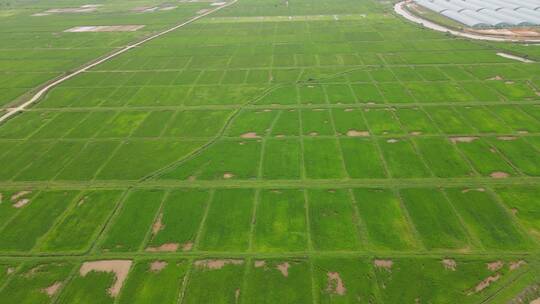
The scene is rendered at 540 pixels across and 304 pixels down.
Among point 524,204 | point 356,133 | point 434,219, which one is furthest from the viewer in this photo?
point 356,133

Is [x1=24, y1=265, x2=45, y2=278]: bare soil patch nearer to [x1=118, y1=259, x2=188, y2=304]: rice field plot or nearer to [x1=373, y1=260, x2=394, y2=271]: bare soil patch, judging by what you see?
[x1=118, y1=259, x2=188, y2=304]: rice field plot

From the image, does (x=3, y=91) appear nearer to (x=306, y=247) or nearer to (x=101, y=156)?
(x=101, y=156)

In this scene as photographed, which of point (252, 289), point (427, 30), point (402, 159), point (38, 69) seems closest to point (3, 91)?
point (38, 69)

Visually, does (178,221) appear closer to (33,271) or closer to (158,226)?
(158,226)

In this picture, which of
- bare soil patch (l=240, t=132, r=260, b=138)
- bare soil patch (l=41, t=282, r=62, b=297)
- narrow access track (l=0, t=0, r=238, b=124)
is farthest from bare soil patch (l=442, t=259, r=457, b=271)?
narrow access track (l=0, t=0, r=238, b=124)

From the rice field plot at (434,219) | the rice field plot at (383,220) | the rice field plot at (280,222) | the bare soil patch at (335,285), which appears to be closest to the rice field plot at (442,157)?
the rice field plot at (434,219)

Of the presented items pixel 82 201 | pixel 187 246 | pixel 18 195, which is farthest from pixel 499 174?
pixel 18 195
